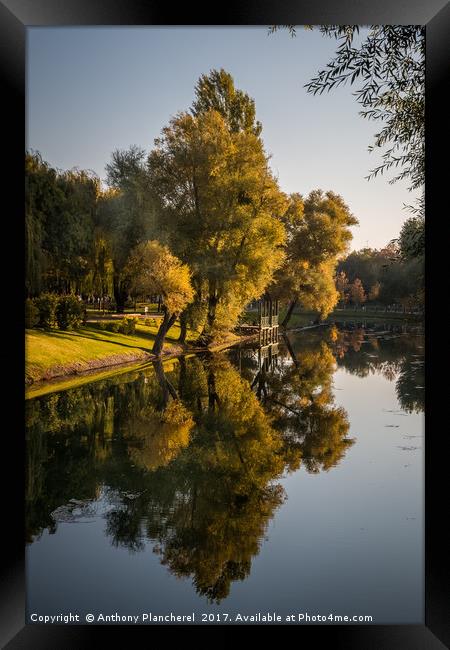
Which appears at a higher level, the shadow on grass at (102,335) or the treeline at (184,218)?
the treeline at (184,218)

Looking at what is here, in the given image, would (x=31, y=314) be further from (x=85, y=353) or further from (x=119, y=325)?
(x=119, y=325)

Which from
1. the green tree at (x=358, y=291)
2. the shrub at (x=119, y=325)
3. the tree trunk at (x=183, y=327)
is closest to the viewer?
the shrub at (x=119, y=325)

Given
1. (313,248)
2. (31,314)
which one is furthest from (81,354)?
(313,248)

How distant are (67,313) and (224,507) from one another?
60.6ft

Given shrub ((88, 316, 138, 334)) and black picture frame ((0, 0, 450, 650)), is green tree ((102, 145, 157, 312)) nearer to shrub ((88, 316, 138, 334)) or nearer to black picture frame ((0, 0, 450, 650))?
shrub ((88, 316, 138, 334))

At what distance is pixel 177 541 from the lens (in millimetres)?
6914

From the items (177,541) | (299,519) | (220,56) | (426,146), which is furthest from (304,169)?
(177,541)

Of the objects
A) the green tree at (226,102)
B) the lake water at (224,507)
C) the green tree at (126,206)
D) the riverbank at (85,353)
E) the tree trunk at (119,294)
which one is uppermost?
the green tree at (226,102)

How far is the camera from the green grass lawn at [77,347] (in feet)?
64.8

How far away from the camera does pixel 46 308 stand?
23.6 meters

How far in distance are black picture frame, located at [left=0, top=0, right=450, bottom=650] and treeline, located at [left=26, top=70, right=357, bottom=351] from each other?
15.5m

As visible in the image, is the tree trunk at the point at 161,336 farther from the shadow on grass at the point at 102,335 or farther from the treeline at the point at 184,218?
the shadow on grass at the point at 102,335

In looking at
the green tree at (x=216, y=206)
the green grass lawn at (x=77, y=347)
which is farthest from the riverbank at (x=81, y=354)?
the green tree at (x=216, y=206)
